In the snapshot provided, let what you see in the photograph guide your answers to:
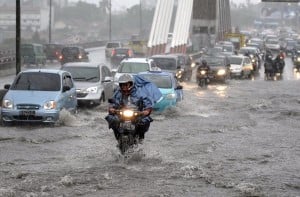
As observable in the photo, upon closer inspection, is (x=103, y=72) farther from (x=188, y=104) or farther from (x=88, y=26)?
(x=88, y=26)

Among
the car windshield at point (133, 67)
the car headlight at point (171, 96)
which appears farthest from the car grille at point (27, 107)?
the car windshield at point (133, 67)

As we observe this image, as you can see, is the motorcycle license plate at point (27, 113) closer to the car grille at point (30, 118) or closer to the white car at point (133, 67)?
the car grille at point (30, 118)

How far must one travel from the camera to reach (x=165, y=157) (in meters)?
13.2

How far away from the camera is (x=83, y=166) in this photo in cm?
1195

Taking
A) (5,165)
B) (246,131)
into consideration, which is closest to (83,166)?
(5,165)

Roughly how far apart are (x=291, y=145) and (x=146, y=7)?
590 ft

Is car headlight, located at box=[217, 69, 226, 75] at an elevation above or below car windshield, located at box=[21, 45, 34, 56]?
below

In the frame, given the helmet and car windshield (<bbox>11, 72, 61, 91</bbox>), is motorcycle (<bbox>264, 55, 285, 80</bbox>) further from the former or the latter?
the helmet

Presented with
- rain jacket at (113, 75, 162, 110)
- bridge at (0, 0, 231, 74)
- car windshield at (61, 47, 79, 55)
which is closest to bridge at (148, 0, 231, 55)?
bridge at (0, 0, 231, 74)

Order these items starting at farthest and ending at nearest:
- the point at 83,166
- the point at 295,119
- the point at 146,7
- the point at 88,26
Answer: the point at 146,7, the point at 88,26, the point at 295,119, the point at 83,166

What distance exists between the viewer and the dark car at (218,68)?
3722cm

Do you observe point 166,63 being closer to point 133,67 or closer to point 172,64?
point 172,64

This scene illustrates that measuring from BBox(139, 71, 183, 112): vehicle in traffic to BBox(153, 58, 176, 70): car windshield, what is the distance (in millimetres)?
10829

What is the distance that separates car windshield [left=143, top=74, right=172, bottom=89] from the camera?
2223cm
